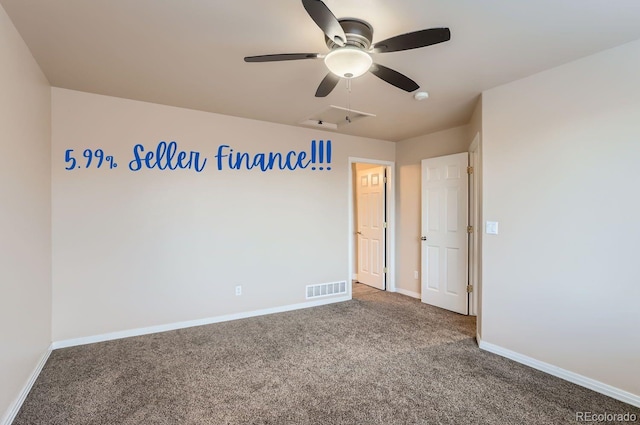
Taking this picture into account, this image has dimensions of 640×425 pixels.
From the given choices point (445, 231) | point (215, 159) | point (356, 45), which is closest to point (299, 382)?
point (356, 45)

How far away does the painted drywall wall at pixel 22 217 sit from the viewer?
1.83 metres

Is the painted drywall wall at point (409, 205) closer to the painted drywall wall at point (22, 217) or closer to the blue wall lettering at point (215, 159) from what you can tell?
the blue wall lettering at point (215, 159)

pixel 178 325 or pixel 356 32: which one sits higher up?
pixel 356 32

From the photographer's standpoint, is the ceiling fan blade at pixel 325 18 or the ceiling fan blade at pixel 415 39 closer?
the ceiling fan blade at pixel 325 18

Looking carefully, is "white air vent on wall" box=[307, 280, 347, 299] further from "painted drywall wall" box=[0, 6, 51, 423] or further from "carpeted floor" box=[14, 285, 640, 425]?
"painted drywall wall" box=[0, 6, 51, 423]

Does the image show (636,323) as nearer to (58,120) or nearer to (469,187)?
(469,187)

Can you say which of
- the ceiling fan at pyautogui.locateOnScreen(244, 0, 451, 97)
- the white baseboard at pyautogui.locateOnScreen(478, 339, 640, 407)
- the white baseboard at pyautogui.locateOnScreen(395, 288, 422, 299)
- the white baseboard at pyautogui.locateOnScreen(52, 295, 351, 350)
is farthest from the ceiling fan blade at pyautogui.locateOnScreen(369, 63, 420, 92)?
the white baseboard at pyautogui.locateOnScreen(395, 288, 422, 299)

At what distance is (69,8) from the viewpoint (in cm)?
176

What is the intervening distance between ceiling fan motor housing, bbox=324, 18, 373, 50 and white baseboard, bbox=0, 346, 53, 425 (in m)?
3.03

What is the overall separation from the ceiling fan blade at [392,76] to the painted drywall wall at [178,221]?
2225 mm

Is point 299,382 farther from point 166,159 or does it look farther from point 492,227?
point 166,159

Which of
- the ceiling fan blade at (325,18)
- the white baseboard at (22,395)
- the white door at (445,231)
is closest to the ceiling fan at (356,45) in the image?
the ceiling fan blade at (325,18)

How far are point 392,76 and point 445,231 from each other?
278cm

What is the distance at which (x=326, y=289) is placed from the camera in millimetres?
4359
